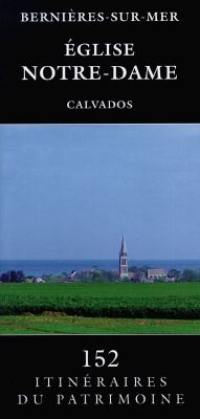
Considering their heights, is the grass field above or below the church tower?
below

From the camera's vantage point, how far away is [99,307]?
13.8ft

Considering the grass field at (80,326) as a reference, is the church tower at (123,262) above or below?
above

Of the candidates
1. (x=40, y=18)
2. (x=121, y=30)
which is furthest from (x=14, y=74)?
(x=121, y=30)

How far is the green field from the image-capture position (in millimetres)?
4156

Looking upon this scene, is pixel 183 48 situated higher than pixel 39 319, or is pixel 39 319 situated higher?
pixel 183 48

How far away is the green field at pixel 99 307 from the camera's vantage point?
4.16 meters

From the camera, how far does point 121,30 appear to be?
4172 millimetres
